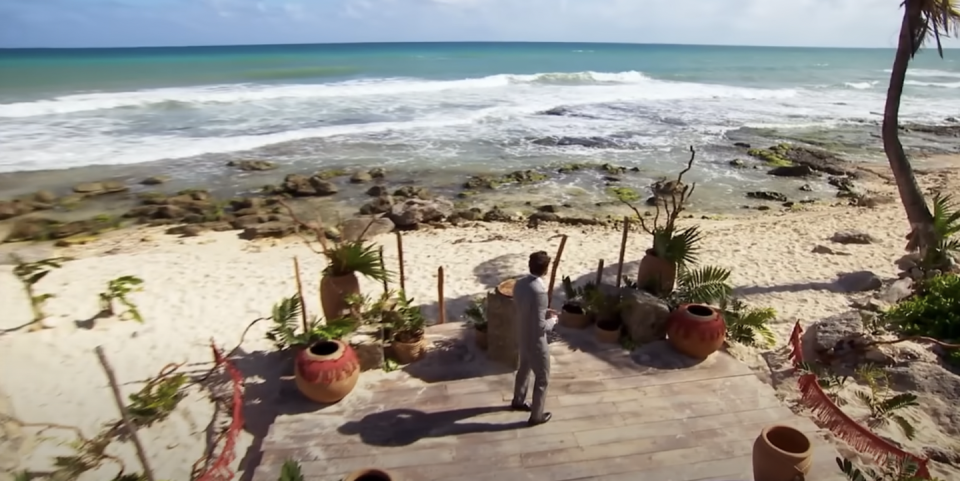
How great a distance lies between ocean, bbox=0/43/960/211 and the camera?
71.3ft

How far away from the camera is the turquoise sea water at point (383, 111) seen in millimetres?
22641

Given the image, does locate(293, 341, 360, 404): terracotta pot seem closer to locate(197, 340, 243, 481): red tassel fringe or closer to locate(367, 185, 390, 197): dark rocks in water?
locate(197, 340, 243, 481): red tassel fringe

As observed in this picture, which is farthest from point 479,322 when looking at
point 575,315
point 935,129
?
point 935,129

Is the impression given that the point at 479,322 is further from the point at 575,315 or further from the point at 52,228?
the point at 52,228

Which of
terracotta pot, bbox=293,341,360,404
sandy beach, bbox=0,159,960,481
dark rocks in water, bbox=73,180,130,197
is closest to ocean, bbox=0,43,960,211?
dark rocks in water, bbox=73,180,130,197

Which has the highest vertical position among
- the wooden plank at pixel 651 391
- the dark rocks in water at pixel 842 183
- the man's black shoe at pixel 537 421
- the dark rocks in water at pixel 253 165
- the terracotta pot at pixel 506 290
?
the terracotta pot at pixel 506 290

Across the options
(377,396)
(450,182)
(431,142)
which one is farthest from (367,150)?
(377,396)

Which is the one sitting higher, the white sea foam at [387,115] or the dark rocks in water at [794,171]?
the white sea foam at [387,115]

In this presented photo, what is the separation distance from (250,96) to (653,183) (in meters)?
25.1

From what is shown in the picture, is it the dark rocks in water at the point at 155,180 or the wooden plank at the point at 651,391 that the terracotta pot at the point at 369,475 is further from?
the dark rocks in water at the point at 155,180

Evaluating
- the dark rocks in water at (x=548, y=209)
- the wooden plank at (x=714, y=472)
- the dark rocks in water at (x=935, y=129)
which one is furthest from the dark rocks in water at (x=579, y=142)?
the wooden plank at (x=714, y=472)

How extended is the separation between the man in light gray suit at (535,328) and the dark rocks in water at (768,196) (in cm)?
1470

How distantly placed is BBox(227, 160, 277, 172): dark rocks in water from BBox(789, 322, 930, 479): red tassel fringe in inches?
694

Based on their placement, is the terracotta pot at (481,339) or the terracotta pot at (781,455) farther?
the terracotta pot at (481,339)
